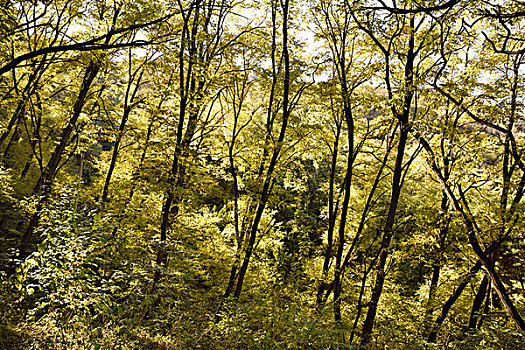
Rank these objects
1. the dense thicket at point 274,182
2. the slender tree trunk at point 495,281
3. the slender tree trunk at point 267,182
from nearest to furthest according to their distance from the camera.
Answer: the dense thicket at point 274,182
the slender tree trunk at point 495,281
the slender tree trunk at point 267,182

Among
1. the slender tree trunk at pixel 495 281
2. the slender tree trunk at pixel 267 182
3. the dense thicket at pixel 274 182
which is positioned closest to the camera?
the dense thicket at pixel 274 182

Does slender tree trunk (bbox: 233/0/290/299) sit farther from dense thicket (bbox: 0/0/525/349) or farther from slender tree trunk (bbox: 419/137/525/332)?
slender tree trunk (bbox: 419/137/525/332)

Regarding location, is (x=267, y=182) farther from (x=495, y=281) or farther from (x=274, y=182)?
(x=495, y=281)

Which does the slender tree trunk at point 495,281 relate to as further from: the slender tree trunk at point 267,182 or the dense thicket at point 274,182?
the slender tree trunk at point 267,182

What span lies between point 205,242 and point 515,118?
27.8 feet

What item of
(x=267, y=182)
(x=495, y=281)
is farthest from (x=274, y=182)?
(x=495, y=281)

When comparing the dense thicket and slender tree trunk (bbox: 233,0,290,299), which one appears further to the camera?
slender tree trunk (bbox: 233,0,290,299)

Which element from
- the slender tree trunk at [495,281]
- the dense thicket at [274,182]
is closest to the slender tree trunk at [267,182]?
the dense thicket at [274,182]

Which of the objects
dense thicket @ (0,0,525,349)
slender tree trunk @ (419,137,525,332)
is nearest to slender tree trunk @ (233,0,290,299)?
dense thicket @ (0,0,525,349)

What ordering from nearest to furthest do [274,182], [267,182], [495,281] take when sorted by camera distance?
1. [495,281]
2. [267,182]
3. [274,182]

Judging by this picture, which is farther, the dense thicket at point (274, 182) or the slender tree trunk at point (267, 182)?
the slender tree trunk at point (267, 182)

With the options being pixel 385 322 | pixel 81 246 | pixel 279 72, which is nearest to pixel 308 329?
pixel 81 246

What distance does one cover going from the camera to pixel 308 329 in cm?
482

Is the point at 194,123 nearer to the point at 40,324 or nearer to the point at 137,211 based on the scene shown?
the point at 137,211
